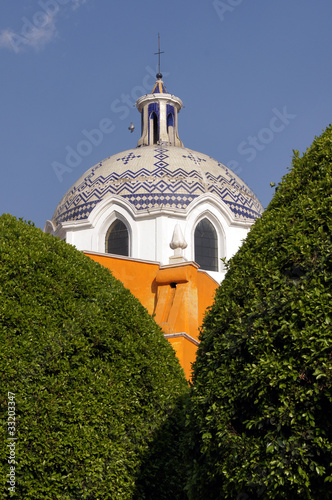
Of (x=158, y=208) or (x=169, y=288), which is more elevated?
(x=158, y=208)

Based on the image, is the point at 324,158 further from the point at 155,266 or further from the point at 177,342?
the point at 155,266

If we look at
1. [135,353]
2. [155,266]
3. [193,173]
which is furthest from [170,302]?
[135,353]

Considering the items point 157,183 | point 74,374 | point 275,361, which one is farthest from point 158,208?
point 275,361

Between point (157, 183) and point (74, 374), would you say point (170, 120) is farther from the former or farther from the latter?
point (74, 374)

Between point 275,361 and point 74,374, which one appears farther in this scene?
point 74,374

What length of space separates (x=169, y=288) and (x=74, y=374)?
353 inches

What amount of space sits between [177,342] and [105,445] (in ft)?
23.2

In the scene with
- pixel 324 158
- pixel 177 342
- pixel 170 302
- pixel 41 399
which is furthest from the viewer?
pixel 170 302

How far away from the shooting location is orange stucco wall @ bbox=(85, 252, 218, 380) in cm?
1444

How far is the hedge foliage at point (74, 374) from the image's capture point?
6.08 m

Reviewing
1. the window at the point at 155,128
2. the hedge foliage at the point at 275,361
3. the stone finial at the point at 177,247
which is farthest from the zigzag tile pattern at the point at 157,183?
the hedge foliage at the point at 275,361

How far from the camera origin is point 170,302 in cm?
1495

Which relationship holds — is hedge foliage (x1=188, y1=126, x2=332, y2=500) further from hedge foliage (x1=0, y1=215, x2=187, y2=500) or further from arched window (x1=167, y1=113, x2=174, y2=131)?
arched window (x1=167, y1=113, x2=174, y2=131)

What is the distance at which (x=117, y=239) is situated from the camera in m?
19.7
